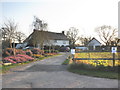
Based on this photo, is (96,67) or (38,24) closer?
(96,67)

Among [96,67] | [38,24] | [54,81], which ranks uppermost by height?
[38,24]

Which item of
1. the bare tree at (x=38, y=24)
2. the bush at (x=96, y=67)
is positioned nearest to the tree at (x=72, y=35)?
the bare tree at (x=38, y=24)

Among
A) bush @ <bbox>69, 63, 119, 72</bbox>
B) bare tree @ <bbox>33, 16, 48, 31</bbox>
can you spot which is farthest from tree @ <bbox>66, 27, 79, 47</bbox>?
bush @ <bbox>69, 63, 119, 72</bbox>

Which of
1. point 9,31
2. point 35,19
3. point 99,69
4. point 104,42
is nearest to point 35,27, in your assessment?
point 35,19

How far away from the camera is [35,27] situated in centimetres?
2139

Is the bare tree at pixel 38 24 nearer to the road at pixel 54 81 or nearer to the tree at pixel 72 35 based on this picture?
the road at pixel 54 81

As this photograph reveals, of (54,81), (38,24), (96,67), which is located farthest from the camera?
(38,24)

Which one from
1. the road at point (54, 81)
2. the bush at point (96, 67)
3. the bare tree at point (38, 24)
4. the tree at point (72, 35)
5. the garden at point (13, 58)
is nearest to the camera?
the road at point (54, 81)

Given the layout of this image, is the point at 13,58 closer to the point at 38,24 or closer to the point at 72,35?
the point at 38,24

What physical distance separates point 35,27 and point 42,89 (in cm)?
1809

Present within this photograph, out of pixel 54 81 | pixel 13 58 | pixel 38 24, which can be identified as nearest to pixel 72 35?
pixel 38 24

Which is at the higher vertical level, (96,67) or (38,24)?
(38,24)

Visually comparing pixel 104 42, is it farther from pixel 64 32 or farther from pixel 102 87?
pixel 102 87

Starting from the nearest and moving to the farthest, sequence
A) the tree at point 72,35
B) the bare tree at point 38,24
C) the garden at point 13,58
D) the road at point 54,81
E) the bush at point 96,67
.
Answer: the road at point 54,81, the bush at point 96,67, the garden at point 13,58, the bare tree at point 38,24, the tree at point 72,35
